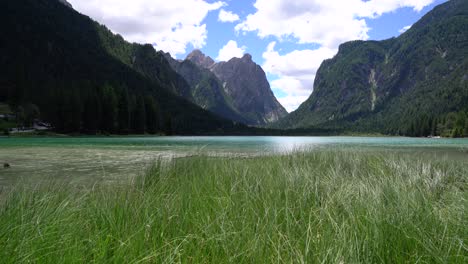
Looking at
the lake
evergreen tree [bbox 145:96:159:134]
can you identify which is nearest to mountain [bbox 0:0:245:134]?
evergreen tree [bbox 145:96:159:134]

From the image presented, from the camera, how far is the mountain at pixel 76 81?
76125 mm

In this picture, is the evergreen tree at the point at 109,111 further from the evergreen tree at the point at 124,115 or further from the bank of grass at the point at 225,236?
the bank of grass at the point at 225,236

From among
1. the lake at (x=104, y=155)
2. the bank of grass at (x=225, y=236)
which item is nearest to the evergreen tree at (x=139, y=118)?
the lake at (x=104, y=155)

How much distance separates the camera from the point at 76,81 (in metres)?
110

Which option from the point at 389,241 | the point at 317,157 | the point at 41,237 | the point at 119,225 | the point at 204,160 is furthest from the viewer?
the point at 317,157

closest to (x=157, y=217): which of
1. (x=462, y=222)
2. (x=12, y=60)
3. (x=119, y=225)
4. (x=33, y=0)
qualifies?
(x=119, y=225)

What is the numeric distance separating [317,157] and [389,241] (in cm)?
809

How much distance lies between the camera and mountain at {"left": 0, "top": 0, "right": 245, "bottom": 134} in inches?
2997

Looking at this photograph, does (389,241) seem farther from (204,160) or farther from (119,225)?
(204,160)

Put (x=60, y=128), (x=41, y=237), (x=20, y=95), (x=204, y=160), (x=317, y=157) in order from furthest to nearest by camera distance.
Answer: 1. (x=20, y=95)
2. (x=60, y=128)
3. (x=317, y=157)
4. (x=204, y=160)
5. (x=41, y=237)

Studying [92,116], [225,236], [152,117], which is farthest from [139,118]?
[225,236]

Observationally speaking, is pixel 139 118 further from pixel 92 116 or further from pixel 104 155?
pixel 104 155

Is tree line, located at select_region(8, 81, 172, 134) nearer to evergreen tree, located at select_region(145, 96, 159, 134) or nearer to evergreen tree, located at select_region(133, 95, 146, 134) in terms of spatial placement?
evergreen tree, located at select_region(133, 95, 146, 134)

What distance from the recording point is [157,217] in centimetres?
346
